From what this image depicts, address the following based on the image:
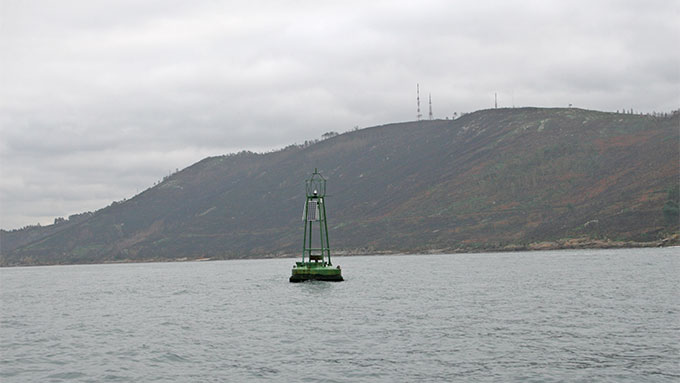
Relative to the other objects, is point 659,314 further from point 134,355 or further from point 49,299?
point 49,299

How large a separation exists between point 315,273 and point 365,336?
3867cm

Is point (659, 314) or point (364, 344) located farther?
point (659, 314)

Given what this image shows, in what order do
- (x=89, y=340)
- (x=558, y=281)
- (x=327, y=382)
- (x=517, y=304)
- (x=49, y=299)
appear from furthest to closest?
(x=49, y=299) < (x=558, y=281) < (x=517, y=304) < (x=89, y=340) < (x=327, y=382)

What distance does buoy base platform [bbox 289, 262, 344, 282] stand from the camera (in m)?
78.8

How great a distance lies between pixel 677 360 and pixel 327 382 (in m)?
14.3

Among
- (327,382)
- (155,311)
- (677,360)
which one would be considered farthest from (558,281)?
(327,382)

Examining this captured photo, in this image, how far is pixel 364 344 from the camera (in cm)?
3809

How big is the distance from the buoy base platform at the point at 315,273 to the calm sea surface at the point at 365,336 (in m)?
6.20

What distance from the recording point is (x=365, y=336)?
40.8m

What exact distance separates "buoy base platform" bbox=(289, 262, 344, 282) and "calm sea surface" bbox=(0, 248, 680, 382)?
20.3 feet

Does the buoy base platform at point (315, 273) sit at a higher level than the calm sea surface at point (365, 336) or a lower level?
higher

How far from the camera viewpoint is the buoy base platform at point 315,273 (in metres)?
78.8

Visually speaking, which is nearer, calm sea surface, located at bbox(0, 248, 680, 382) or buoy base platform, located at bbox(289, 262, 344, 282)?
calm sea surface, located at bbox(0, 248, 680, 382)

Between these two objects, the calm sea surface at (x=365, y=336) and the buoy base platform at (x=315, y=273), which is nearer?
the calm sea surface at (x=365, y=336)
